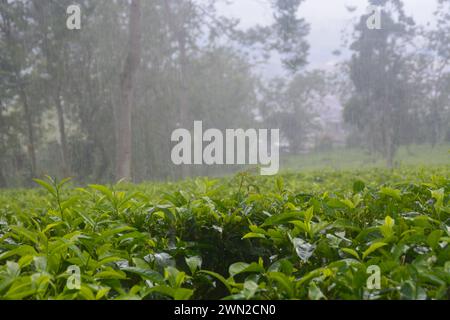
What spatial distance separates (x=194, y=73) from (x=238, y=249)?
13.7 meters

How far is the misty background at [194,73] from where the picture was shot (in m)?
11.0

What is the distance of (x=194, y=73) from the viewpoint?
1445 centimetres

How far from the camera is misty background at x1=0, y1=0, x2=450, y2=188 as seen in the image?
11.0 m

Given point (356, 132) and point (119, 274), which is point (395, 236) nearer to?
point (119, 274)

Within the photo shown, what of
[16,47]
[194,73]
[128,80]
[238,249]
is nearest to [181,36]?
[194,73]

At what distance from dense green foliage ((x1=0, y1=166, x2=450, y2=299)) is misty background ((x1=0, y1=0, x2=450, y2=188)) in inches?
355

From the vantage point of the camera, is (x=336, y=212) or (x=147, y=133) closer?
(x=336, y=212)

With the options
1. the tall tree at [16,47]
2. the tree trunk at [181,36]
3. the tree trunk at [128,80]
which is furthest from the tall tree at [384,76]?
the tall tree at [16,47]

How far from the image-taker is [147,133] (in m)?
14.0

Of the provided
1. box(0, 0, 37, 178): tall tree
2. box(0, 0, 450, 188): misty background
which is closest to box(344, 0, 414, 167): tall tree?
box(0, 0, 450, 188): misty background

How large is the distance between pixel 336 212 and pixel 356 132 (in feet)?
47.3

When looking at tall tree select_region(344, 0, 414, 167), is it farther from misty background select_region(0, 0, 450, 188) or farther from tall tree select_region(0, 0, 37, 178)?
tall tree select_region(0, 0, 37, 178)

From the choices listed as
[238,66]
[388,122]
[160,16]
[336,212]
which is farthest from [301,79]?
[336,212]

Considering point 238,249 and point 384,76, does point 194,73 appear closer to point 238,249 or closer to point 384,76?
point 384,76
